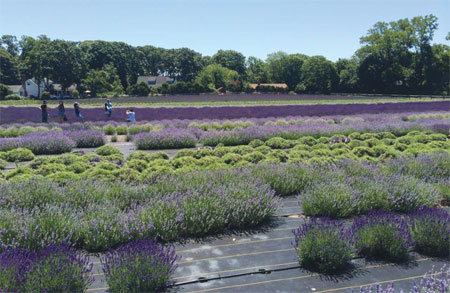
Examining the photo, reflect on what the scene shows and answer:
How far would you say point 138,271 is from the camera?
11.4 feet

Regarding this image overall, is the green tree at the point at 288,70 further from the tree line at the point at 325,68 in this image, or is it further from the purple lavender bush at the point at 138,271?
the purple lavender bush at the point at 138,271

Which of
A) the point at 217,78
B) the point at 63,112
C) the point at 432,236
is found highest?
the point at 217,78

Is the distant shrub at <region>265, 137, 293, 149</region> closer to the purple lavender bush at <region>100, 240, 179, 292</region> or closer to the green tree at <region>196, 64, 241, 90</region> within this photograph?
the purple lavender bush at <region>100, 240, 179, 292</region>

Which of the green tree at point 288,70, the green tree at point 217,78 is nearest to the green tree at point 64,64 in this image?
the green tree at point 217,78

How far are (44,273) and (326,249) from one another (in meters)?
2.93

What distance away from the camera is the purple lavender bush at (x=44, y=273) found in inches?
126

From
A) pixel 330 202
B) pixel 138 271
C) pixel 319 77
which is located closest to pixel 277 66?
pixel 319 77

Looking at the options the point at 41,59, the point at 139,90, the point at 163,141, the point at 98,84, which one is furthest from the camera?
the point at 98,84

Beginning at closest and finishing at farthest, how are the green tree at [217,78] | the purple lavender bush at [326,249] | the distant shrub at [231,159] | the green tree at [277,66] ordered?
1. the purple lavender bush at [326,249]
2. the distant shrub at [231,159]
3. the green tree at [217,78]
4. the green tree at [277,66]

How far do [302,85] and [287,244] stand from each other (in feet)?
238

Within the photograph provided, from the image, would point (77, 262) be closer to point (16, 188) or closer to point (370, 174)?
point (16, 188)

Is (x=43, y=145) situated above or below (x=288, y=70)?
below

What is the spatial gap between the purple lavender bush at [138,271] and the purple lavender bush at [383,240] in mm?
2354

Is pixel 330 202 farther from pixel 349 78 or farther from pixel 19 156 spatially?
pixel 349 78
